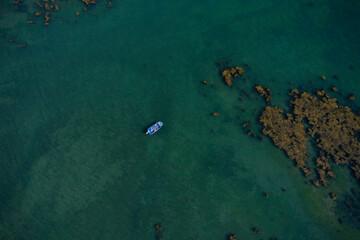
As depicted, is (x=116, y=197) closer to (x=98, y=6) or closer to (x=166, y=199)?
(x=166, y=199)

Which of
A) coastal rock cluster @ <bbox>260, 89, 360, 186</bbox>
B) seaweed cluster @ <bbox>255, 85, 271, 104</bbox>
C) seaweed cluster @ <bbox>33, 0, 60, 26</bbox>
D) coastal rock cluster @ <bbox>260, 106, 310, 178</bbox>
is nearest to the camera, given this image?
coastal rock cluster @ <bbox>260, 89, 360, 186</bbox>

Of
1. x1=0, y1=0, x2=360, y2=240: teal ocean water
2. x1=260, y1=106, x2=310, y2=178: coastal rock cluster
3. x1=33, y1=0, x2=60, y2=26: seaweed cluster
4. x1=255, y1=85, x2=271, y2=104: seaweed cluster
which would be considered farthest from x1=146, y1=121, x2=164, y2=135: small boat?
x1=33, y1=0, x2=60, y2=26: seaweed cluster

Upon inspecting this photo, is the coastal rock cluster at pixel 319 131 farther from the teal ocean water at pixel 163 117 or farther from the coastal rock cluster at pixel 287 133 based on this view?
the teal ocean water at pixel 163 117

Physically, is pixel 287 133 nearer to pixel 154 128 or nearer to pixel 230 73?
pixel 230 73

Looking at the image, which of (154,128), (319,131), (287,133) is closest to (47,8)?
(154,128)

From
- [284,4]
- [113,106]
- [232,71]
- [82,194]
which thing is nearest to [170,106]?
[113,106]

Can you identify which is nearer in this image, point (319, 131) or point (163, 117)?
point (319, 131)

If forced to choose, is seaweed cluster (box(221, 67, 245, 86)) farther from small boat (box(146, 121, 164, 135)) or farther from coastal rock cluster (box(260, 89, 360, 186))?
small boat (box(146, 121, 164, 135))
